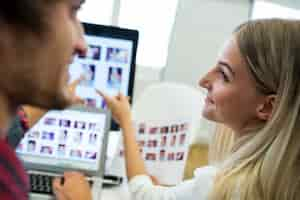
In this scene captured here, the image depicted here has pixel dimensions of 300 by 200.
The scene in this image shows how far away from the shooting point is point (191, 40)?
2.41 metres

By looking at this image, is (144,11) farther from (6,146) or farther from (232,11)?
(6,146)

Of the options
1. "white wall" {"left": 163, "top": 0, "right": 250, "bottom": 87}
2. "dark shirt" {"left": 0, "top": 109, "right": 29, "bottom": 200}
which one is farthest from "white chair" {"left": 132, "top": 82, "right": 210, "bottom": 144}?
"white wall" {"left": 163, "top": 0, "right": 250, "bottom": 87}

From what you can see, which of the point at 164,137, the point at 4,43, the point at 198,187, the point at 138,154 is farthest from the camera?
the point at 164,137

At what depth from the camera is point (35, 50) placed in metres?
0.49

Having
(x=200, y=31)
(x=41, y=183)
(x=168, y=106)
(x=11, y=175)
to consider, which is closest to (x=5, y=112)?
(x=11, y=175)

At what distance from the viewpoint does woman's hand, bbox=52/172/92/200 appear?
109 cm

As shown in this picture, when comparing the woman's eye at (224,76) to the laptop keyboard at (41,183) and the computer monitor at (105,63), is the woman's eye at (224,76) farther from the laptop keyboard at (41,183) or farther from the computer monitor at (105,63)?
the laptop keyboard at (41,183)

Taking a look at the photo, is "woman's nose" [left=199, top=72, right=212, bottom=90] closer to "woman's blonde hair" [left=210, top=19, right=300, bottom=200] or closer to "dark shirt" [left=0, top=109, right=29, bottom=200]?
"woman's blonde hair" [left=210, top=19, right=300, bottom=200]

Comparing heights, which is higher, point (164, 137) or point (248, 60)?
point (248, 60)

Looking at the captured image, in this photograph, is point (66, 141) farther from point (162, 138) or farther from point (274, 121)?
point (274, 121)

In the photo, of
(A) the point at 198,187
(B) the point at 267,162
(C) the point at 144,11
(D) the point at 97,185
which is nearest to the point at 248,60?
(B) the point at 267,162

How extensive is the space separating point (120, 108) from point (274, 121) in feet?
1.41

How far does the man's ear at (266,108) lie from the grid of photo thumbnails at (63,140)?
0.43 m

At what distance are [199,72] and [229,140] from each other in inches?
52.1
